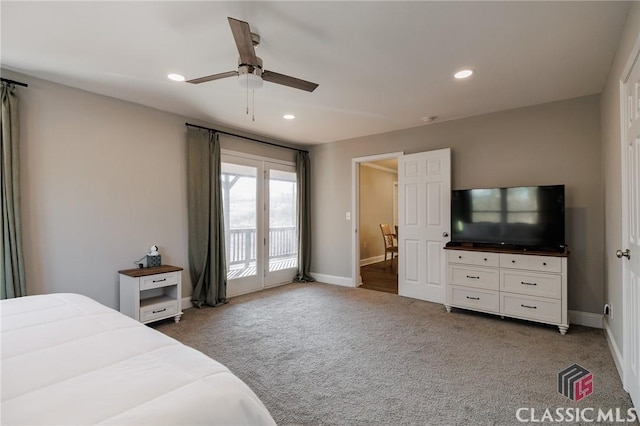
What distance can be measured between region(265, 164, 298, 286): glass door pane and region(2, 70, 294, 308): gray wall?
4.85 ft

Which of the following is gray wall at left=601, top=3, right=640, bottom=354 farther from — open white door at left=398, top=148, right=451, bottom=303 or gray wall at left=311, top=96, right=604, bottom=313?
open white door at left=398, top=148, right=451, bottom=303

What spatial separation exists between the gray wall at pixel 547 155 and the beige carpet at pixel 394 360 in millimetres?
805

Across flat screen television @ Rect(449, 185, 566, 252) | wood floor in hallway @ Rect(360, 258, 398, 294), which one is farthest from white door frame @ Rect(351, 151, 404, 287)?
flat screen television @ Rect(449, 185, 566, 252)

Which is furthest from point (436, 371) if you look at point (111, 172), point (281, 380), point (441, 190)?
point (111, 172)

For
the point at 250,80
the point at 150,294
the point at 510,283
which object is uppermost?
the point at 250,80

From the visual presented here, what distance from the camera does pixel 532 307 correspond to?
333 cm

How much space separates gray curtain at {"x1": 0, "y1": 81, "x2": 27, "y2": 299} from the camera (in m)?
2.68

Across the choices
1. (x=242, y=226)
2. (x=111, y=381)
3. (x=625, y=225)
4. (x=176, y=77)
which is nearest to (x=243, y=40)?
(x=176, y=77)

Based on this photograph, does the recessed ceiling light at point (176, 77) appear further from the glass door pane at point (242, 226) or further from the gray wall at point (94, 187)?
the glass door pane at point (242, 226)

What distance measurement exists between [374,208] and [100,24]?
6.46m

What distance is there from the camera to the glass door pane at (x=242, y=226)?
182 inches

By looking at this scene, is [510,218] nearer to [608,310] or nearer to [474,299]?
[474,299]

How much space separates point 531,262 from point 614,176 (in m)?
1.12

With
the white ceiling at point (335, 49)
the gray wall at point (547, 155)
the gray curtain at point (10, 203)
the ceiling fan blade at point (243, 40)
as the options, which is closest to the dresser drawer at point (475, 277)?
the gray wall at point (547, 155)
